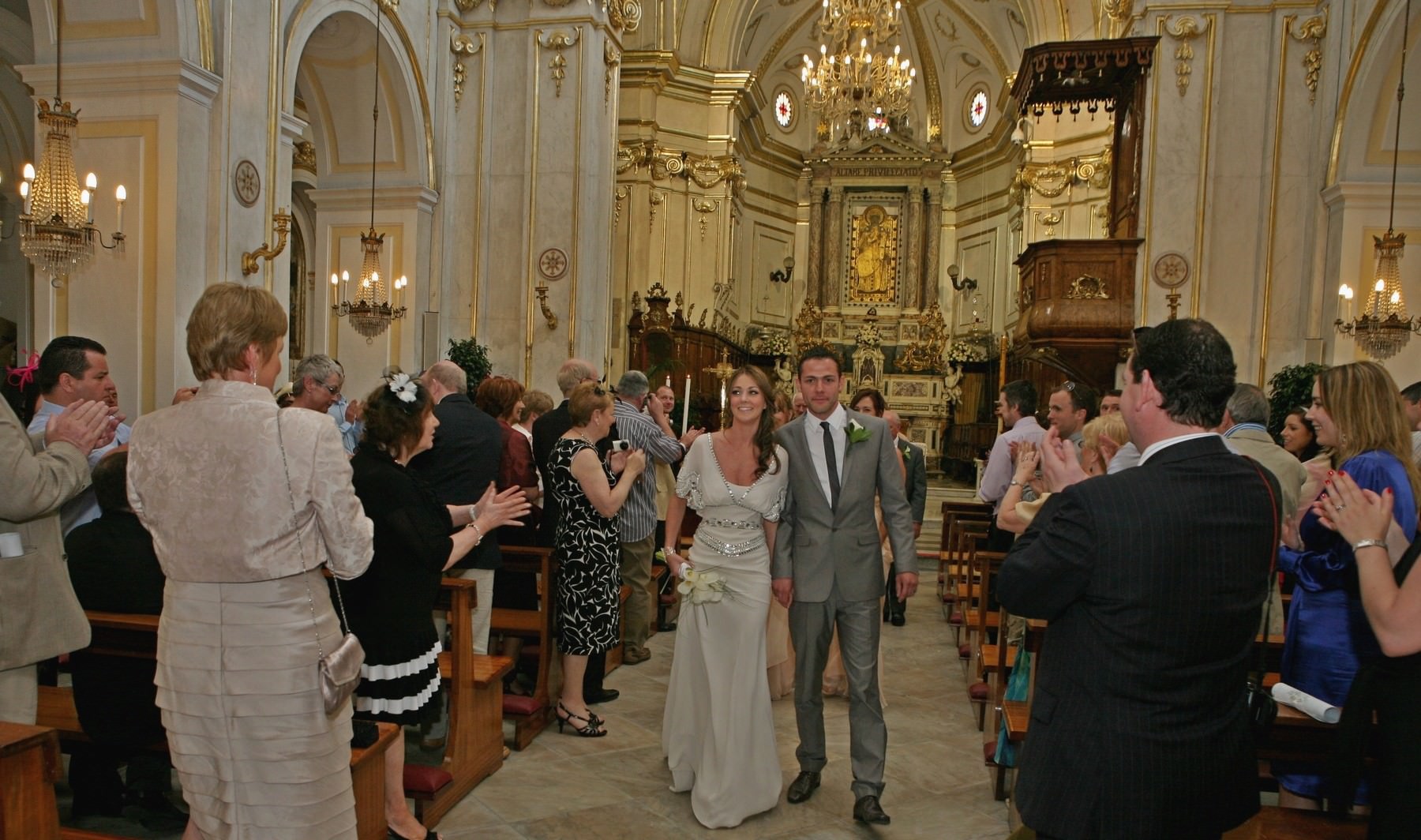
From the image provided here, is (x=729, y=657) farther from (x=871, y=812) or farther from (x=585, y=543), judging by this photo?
(x=585, y=543)

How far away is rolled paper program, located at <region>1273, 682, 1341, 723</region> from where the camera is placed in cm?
287

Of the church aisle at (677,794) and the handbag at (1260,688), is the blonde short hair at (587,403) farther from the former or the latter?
the handbag at (1260,688)

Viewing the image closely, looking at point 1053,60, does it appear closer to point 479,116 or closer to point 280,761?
point 479,116

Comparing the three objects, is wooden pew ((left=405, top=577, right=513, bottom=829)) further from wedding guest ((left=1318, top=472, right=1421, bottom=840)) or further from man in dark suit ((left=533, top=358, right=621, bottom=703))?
wedding guest ((left=1318, top=472, right=1421, bottom=840))

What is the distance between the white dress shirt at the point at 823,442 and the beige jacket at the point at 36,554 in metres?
2.61

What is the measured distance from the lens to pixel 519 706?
480 centimetres

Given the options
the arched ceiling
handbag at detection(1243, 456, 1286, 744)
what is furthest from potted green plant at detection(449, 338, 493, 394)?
handbag at detection(1243, 456, 1286, 744)

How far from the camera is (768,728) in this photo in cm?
404

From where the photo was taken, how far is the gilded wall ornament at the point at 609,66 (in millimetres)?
13156

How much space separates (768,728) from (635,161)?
51.5 ft

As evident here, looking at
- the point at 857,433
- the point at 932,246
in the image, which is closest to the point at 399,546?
the point at 857,433

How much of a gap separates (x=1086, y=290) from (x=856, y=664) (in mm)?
9167

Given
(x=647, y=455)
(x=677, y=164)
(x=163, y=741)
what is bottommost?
(x=163, y=741)

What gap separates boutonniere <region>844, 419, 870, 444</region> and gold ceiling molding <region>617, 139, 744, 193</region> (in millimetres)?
14983
